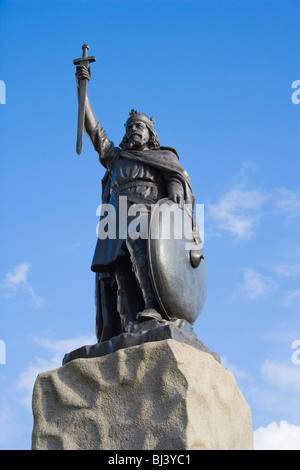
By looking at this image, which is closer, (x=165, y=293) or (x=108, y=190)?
(x=165, y=293)

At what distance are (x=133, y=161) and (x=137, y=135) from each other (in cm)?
34

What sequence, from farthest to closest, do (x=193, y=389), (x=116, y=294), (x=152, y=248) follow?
(x=116, y=294) < (x=152, y=248) < (x=193, y=389)

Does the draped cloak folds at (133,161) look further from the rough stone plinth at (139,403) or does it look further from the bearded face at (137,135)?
the rough stone plinth at (139,403)

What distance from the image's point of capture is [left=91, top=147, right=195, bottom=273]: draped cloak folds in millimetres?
5754

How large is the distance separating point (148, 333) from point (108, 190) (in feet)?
6.14

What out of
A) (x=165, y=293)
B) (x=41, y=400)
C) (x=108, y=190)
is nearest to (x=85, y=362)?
(x=41, y=400)

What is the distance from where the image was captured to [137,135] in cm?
636

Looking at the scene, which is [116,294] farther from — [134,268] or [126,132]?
[126,132]

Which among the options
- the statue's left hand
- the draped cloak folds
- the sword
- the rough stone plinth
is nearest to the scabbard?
the sword

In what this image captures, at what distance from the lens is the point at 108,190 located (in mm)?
6395

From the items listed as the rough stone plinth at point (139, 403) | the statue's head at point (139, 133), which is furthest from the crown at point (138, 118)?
the rough stone plinth at point (139, 403)

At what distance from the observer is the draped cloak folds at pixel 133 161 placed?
5.75 metres

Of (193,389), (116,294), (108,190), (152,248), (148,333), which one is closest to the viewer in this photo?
(193,389)

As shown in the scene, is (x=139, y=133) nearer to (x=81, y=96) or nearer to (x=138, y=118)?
(x=138, y=118)
